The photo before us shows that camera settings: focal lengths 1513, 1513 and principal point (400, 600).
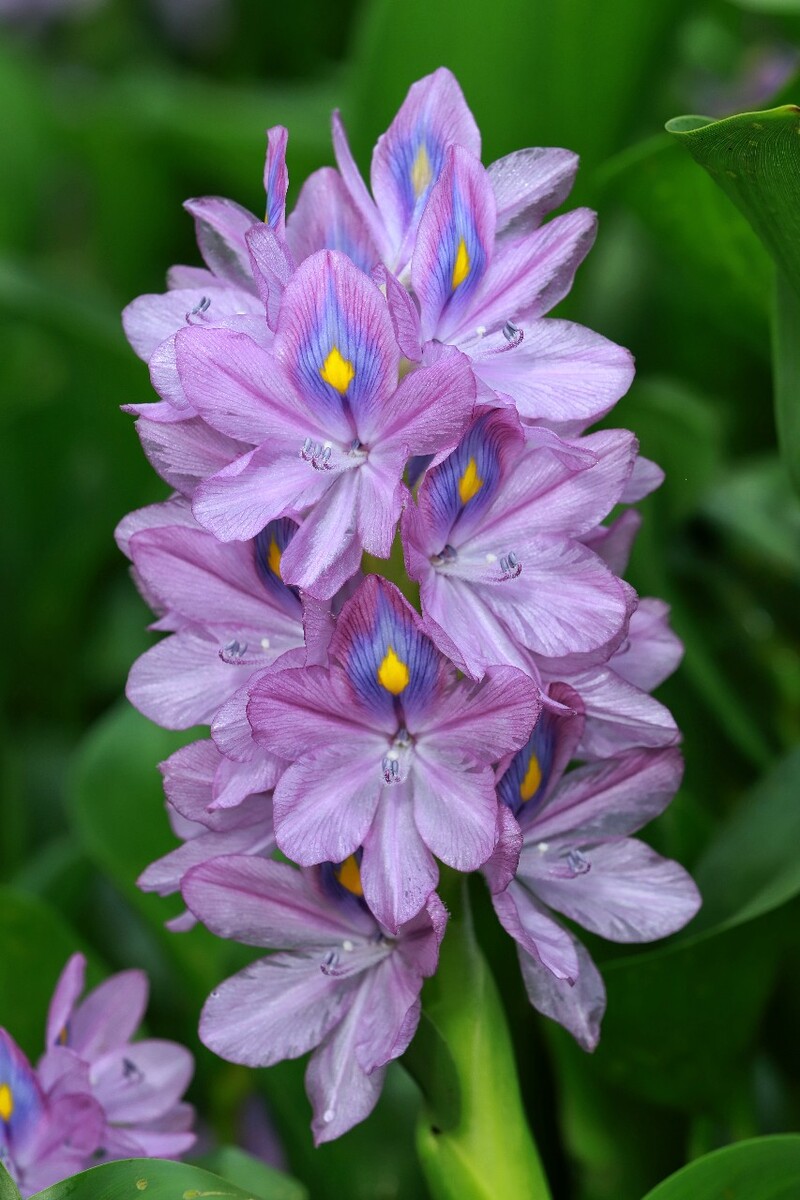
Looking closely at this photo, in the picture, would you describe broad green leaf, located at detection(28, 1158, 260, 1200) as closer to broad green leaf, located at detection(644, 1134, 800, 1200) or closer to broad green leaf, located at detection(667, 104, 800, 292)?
broad green leaf, located at detection(644, 1134, 800, 1200)

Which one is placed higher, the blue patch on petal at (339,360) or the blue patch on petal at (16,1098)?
the blue patch on petal at (339,360)

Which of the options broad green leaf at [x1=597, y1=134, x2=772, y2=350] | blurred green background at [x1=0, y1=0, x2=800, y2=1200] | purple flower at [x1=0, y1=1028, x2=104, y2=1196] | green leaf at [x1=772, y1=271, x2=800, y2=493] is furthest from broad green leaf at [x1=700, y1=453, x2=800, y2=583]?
purple flower at [x1=0, y1=1028, x2=104, y2=1196]

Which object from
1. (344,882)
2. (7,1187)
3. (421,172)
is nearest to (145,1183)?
(7,1187)

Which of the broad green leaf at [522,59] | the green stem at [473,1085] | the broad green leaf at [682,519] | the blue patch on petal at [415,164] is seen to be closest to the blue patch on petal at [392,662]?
the green stem at [473,1085]

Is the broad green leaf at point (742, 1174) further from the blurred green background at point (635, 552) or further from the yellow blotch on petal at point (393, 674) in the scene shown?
the yellow blotch on petal at point (393, 674)

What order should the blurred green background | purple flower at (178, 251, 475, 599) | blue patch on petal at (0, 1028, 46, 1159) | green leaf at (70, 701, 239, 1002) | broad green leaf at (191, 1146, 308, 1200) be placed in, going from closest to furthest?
1. purple flower at (178, 251, 475, 599)
2. blue patch on petal at (0, 1028, 46, 1159)
3. broad green leaf at (191, 1146, 308, 1200)
4. the blurred green background
5. green leaf at (70, 701, 239, 1002)

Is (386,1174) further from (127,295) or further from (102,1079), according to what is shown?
(127,295)

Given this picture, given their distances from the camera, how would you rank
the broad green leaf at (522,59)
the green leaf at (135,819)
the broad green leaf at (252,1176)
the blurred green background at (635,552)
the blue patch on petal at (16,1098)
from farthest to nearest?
the broad green leaf at (522,59) < the green leaf at (135,819) < the blurred green background at (635,552) < the broad green leaf at (252,1176) < the blue patch on petal at (16,1098)
